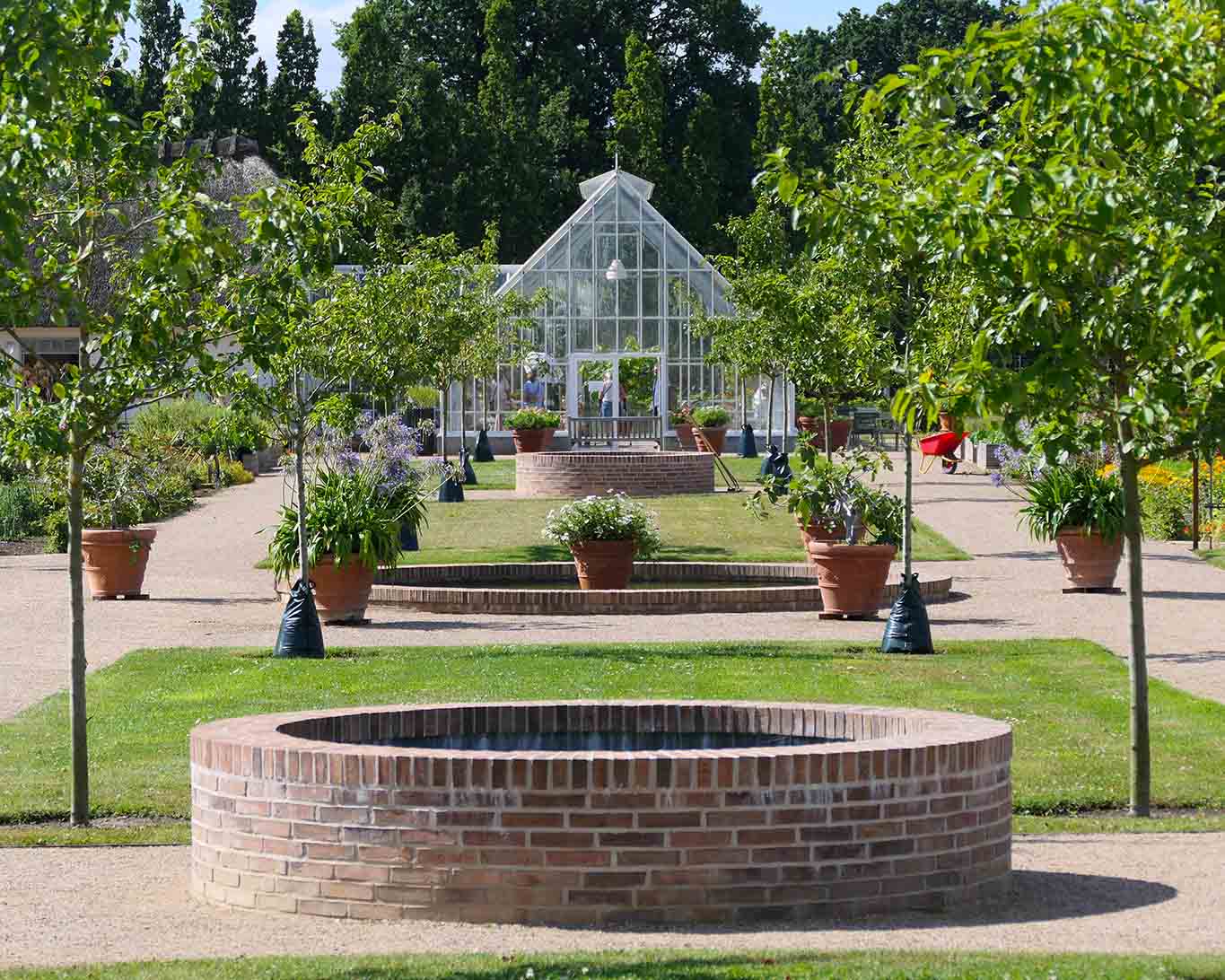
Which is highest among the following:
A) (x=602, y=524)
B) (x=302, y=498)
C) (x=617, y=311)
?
(x=617, y=311)

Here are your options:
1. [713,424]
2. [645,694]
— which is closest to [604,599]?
[645,694]

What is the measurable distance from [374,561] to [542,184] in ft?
163

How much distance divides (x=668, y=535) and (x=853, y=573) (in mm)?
8155

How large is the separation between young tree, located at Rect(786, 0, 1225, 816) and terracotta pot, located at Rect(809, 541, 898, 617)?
8718mm

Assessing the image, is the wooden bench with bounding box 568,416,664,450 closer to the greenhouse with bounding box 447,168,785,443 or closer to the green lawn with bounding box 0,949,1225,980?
the greenhouse with bounding box 447,168,785,443

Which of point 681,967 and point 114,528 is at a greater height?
point 114,528

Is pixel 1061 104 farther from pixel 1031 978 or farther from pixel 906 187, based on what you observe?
pixel 1031 978

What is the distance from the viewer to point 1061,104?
23.9 ft

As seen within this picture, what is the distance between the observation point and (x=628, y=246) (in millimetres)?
48812

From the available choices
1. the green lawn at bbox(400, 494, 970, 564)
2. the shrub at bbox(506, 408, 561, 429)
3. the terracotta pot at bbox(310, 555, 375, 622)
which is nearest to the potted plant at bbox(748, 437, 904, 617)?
the terracotta pot at bbox(310, 555, 375, 622)

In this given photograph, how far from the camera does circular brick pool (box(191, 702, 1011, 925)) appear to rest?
279 inches

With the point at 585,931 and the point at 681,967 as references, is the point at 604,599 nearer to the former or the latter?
the point at 585,931

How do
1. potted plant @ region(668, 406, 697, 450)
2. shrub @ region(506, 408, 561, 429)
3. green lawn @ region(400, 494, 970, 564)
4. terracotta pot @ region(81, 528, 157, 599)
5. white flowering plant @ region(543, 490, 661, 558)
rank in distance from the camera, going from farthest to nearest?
1. potted plant @ region(668, 406, 697, 450)
2. shrub @ region(506, 408, 561, 429)
3. green lawn @ region(400, 494, 970, 564)
4. terracotta pot @ region(81, 528, 157, 599)
5. white flowering plant @ region(543, 490, 661, 558)

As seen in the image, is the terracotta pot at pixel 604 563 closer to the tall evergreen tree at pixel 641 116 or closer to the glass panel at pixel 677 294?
the glass panel at pixel 677 294
